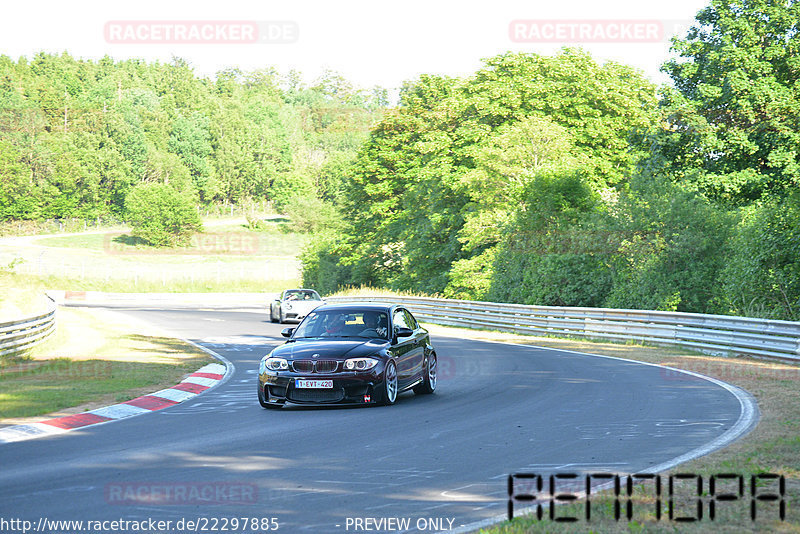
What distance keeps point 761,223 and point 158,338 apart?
58.6ft

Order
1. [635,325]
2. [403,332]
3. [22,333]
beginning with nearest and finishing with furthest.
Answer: [403,332], [22,333], [635,325]

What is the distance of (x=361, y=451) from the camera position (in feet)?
29.5

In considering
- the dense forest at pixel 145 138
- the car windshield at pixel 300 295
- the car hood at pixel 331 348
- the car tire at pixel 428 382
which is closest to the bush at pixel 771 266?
the car tire at pixel 428 382

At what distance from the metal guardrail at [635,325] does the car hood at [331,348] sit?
397 inches

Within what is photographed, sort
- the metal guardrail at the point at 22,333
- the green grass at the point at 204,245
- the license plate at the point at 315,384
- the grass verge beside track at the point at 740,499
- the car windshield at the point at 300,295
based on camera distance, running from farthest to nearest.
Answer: the green grass at the point at 204,245, the car windshield at the point at 300,295, the metal guardrail at the point at 22,333, the license plate at the point at 315,384, the grass verge beside track at the point at 740,499

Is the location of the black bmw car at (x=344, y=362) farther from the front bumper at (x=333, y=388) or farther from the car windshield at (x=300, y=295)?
the car windshield at (x=300, y=295)

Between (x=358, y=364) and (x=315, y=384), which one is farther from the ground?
(x=358, y=364)

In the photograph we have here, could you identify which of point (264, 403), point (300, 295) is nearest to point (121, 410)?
point (264, 403)

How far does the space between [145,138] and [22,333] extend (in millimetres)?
119262

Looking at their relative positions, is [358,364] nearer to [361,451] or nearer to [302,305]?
[361,451]

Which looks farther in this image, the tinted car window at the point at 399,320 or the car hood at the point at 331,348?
the tinted car window at the point at 399,320

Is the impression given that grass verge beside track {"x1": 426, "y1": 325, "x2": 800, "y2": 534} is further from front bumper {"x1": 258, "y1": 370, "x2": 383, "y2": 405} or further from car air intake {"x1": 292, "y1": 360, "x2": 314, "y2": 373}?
car air intake {"x1": 292, "y1": 360, "x2": 314, "y2": 373}

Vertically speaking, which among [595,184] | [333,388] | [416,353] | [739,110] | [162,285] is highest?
[739,110]

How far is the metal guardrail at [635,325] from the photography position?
19.0 m
